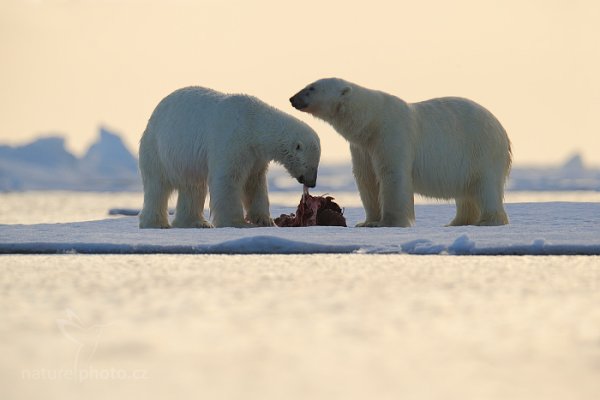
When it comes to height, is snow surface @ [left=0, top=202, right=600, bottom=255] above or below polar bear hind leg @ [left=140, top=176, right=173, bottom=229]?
below

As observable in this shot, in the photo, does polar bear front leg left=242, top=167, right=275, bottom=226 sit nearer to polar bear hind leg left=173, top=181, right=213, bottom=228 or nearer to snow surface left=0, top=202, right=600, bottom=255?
polar bear hind leg left=173, top=181, right=213, bottom=228

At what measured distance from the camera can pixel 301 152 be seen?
7.64 metres

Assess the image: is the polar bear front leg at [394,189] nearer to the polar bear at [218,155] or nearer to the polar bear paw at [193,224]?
the polar bear at [218,155]

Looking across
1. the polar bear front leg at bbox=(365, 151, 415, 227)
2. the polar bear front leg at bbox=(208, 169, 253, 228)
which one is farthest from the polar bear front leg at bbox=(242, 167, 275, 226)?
the polar bear front leg at bbox=(365, 151, 415, 227)

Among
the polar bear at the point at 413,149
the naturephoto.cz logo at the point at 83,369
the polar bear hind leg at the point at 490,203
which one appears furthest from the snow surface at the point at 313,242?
the naturephoto.cz logo at the point at 83,369

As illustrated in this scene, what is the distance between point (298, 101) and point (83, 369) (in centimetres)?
546

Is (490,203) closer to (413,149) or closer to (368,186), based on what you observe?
(413,149)

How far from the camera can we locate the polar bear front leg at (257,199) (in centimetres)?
795

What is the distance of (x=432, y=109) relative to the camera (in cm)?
834

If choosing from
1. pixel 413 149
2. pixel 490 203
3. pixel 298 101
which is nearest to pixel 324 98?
pixel 298 101

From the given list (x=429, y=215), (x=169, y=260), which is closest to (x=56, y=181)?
(x=429, y=215)

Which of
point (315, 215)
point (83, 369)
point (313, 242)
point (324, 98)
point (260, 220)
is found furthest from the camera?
point (315, 215)

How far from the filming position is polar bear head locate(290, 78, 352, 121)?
7824mm

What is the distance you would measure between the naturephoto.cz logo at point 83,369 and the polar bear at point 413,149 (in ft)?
15.9
